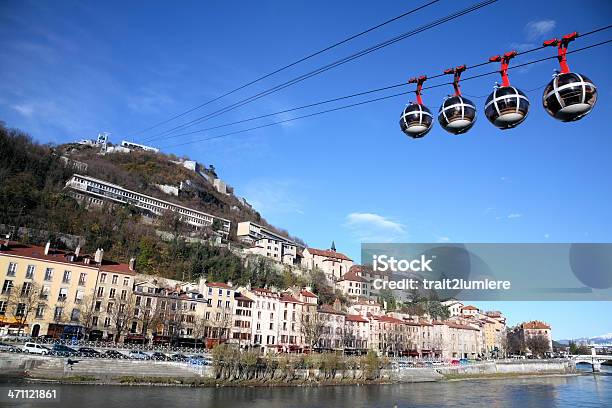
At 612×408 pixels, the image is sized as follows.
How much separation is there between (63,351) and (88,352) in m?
1.90

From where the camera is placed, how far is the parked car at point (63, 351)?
3423 centimetres

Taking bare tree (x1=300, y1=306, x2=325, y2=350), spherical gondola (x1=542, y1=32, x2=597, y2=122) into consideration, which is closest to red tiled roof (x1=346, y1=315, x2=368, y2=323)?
bare tree (x1=300, y1=306, x2=325, y2=350)

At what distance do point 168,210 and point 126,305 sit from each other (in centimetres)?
5286

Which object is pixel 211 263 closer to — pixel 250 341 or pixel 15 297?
pixel 250 341

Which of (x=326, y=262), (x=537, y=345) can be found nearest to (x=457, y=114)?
(x=326, y=262)

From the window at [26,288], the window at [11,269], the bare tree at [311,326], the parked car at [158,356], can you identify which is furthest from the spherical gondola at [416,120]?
the bare tree at [311,326]

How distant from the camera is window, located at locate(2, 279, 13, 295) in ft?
138

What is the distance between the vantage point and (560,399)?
47406mm

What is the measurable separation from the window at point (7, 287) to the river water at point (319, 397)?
16038 mm

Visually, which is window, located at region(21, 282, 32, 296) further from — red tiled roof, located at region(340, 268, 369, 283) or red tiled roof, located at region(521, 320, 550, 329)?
red tiled roof, located at region(521, 320, 550, 329)

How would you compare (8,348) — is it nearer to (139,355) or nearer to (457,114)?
(139,355)

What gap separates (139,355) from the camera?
38562mm

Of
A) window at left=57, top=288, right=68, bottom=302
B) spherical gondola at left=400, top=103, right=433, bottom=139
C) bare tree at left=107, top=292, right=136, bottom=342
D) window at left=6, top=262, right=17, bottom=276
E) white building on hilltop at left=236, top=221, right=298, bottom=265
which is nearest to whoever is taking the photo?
spherical gondola at left=400, top=103, right=433, bottom=139

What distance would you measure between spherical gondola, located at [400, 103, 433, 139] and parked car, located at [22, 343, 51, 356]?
35.1 meters
